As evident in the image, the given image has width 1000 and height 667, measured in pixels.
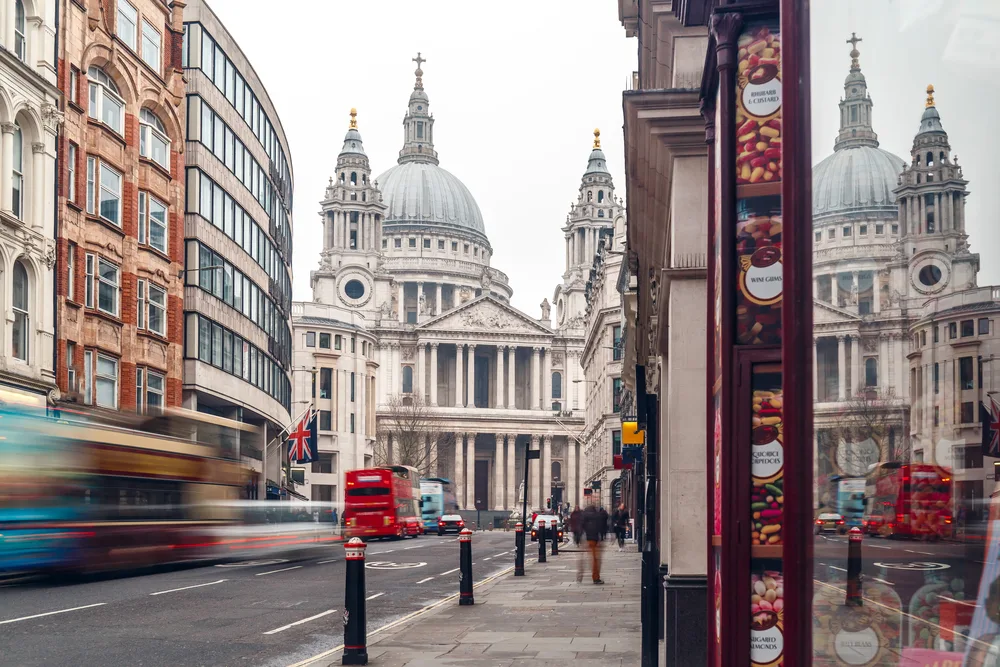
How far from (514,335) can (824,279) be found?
457 ft

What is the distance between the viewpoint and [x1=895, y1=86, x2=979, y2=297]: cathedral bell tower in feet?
7.82

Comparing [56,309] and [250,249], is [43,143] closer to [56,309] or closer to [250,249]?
[56,309]

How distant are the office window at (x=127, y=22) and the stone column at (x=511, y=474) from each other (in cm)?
10429

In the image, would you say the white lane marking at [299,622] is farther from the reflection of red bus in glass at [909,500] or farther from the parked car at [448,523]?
the parked car at [448,523]

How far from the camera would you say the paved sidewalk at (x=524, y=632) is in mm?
12609

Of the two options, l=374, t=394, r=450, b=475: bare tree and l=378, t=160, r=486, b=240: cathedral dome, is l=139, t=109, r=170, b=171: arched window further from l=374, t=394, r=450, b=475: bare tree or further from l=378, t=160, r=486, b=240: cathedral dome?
l=378, t=160, r=486, b=240: cathedral dome

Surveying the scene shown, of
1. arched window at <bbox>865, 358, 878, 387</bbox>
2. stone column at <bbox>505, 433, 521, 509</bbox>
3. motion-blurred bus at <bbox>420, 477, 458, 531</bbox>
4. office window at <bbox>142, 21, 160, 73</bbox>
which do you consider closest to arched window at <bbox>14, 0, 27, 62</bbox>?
office window at <bbox>142, 21, 160, 73</bbox>

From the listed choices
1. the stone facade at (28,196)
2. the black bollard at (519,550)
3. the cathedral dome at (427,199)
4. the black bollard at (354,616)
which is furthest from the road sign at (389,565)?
the cathedral dome at (427,199)

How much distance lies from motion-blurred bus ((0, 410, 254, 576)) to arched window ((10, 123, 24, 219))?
8214 millimetres

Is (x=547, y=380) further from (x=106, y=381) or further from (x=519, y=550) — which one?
(x=519, y=550)

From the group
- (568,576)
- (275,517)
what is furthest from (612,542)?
(568,576)

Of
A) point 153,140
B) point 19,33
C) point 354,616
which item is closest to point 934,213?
point 354,616

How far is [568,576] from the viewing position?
2881 centimetres

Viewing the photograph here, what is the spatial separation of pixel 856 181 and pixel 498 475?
139093mm
